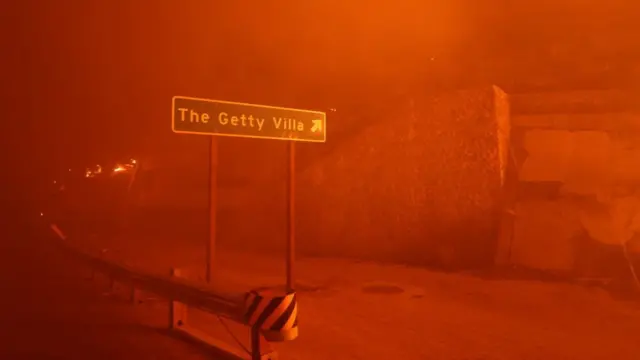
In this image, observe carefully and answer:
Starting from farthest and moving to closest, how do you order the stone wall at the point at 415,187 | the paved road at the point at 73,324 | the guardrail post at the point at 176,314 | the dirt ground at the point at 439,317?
the stone wall at the point at 415,187 < the guardrail post at the point at 176,314 < the dirt ground at the point at 439,317 < the paved road at the point at 73,324

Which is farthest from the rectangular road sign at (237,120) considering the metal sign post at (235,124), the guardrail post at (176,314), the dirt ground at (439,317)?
the dirt ground at (439,317)

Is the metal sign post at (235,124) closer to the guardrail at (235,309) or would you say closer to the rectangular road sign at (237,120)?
the rectangular road sign at (237,120)

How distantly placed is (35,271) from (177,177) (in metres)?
12.4

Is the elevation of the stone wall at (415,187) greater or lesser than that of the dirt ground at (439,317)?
greater

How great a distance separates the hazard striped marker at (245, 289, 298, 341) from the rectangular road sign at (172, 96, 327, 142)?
2.78 m

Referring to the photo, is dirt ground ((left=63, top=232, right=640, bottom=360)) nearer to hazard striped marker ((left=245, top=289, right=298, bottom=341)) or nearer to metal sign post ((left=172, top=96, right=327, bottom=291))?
hazard striped marker ((left=245, top=289, right=298, bottom=341))

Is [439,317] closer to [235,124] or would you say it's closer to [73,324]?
[235,124]

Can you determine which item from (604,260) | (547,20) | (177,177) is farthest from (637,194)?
(177,177)

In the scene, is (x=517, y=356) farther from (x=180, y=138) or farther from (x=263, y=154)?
(x=180, y=138)

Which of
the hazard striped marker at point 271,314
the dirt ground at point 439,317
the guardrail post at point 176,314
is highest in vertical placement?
the hazard striped marker at point 271,314

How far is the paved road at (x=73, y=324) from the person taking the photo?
22.6ft

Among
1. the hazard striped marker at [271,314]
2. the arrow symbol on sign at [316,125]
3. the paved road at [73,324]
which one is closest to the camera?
the hazard striped marker at [271,314]

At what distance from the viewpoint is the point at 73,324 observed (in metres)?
8.45

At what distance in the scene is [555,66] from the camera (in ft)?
65.4
